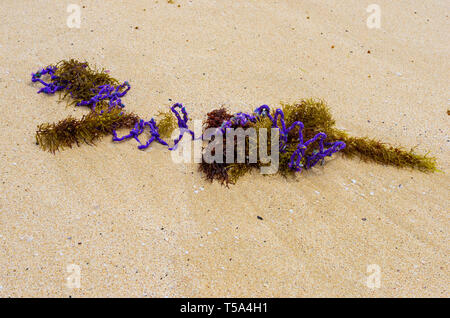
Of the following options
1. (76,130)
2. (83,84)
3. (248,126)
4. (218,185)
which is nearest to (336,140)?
(248,126)

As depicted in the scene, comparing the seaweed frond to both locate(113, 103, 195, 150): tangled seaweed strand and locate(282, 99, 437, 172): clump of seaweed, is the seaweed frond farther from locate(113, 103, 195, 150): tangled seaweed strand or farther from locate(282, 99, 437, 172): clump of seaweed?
locate(282, 99, 437, 172): clump of seaweed

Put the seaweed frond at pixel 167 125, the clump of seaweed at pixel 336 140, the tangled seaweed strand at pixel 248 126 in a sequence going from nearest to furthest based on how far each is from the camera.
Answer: the tangled seaweed strand at pixel 248 126
the clump of seaweed at pixel 336 140
the seaweed frond at pixel 167 125

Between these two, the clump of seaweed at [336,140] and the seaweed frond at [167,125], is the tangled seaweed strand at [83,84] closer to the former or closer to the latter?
the seaweed frond at [167,125]

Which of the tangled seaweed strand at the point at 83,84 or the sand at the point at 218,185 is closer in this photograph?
the sand at the point at 218,185

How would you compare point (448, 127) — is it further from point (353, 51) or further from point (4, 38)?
point (4, 38)

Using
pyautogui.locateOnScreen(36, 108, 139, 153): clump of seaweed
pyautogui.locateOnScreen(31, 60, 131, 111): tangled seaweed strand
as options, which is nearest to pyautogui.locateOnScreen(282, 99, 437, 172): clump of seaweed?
pyautogui.locateOnScreen(36, 108, 139, 153): clump of seaweed

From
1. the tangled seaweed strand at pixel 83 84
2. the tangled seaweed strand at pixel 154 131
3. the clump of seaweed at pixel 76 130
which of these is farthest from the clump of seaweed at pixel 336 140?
the tangled seaweed strand at pixel 83 84
